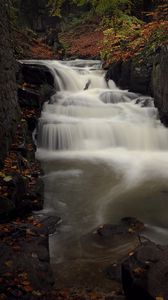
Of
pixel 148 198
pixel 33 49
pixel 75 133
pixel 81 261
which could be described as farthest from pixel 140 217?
pixel 33 49

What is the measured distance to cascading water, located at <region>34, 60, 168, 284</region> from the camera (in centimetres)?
709

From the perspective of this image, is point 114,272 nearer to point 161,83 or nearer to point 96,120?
point 96,120

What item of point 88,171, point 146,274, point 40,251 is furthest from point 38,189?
point 146,274

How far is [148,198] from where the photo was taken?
8344mm

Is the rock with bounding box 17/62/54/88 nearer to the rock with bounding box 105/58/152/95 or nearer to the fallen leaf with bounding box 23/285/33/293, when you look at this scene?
the rock with bounding box 105/58/152/95

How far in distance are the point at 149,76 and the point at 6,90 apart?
706 cm

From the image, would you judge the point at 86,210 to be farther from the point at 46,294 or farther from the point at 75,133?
the point at 75,133

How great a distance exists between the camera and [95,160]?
10.8 m

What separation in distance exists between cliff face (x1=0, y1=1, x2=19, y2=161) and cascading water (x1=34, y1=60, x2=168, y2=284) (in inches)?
56.0

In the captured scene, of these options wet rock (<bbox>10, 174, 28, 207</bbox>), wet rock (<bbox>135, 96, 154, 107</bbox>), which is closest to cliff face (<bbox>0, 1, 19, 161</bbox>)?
wet rock (<bbox>10, 174, 28, 207</bbox>)

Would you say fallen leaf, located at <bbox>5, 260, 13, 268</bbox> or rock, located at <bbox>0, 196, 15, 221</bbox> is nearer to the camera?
fallen leaf, located at <bbox>5, 260, 13, 268</bbox>

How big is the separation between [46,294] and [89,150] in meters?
7.09

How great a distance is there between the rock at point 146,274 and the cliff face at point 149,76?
7.97m

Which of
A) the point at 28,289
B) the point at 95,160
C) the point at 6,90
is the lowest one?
the point at 95,160
